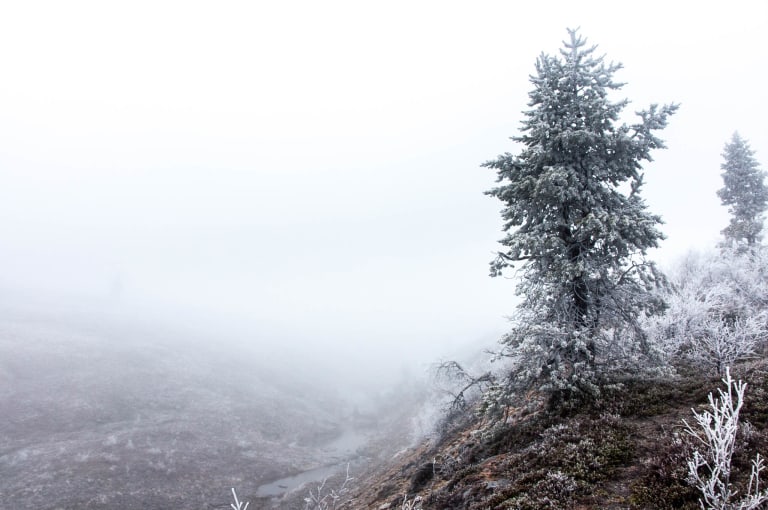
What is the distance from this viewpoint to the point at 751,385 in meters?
10.1

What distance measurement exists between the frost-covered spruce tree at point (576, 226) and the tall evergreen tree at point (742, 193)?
82.4 feet

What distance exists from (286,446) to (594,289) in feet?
111

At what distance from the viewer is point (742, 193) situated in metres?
30.3

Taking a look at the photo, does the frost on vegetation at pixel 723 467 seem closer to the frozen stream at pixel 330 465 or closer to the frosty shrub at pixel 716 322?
the frosty shrub at pixel 716 322

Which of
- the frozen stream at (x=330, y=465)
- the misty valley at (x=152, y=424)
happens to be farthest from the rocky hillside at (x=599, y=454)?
the misty valley at (x=152, y=424)

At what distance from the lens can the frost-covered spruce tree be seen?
11664 mm

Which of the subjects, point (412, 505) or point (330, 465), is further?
point (330, 465)

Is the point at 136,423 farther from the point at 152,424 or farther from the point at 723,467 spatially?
the point at 723,467

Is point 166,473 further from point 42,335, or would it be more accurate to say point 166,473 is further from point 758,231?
point 758,231

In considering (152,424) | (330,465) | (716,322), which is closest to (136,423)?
(152,424)

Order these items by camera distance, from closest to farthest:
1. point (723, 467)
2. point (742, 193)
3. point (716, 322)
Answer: point (723, 467), point (716, 322), point (742, 193)

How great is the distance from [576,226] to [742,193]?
29.2 meters

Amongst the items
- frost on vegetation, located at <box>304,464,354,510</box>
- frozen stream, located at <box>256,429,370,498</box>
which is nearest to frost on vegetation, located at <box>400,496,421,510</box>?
frost on vegetation, located at <box>304,464,354,510</box>

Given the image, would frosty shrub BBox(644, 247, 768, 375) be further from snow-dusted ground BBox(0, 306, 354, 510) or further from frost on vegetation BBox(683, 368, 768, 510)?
snow-dusted ground BBox(0, 306, 354, 510)
